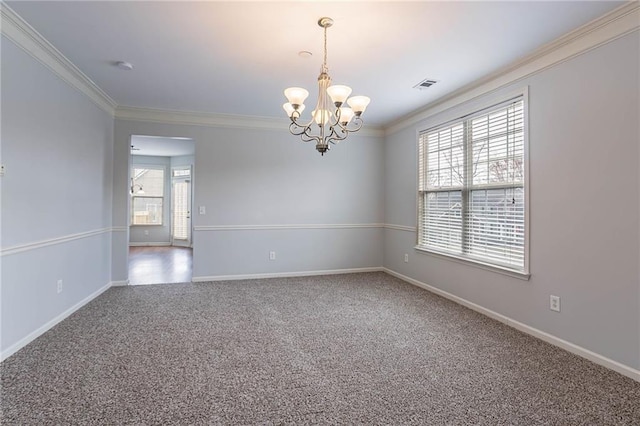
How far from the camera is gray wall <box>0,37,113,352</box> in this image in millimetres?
2504

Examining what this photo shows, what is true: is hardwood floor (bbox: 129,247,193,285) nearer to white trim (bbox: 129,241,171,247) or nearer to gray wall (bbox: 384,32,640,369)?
white trim (bbox: 129,241,171,247)

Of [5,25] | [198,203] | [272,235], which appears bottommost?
[272,235]

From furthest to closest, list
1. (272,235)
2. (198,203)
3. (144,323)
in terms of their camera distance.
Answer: (272,235)
(198,203)
(144,323)

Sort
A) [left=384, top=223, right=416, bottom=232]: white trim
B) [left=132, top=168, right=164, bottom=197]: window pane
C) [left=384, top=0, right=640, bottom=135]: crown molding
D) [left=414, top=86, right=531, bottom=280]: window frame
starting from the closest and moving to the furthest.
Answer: [left=384, top=0, right=640, bottom=135]: crown molding, [left=414, top=86, right=531, bottom=280]: window frame, [left=384, top=223, right=416, bottom=232]: white trim, [left=132, top=168, right=164, bottom=197]: window pane

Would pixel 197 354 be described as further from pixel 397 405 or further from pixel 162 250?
pixel 162 250

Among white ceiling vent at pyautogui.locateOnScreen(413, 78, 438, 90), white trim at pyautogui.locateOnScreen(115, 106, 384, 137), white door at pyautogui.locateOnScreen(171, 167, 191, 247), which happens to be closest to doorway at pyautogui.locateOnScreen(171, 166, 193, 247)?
white door at pyautogui.locateOnScreen(171, 167, 191, 247)

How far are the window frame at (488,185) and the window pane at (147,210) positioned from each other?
24.2 ft

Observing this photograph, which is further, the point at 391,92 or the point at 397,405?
the point at 391,92

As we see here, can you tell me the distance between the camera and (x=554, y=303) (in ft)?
9.21

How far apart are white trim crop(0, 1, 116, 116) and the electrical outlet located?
15.2 ft

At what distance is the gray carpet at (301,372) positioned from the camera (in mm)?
1856

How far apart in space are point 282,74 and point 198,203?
2402 mm

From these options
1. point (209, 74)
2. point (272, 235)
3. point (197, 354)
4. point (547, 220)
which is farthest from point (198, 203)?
point (547, 220)

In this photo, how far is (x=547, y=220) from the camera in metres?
2.86
